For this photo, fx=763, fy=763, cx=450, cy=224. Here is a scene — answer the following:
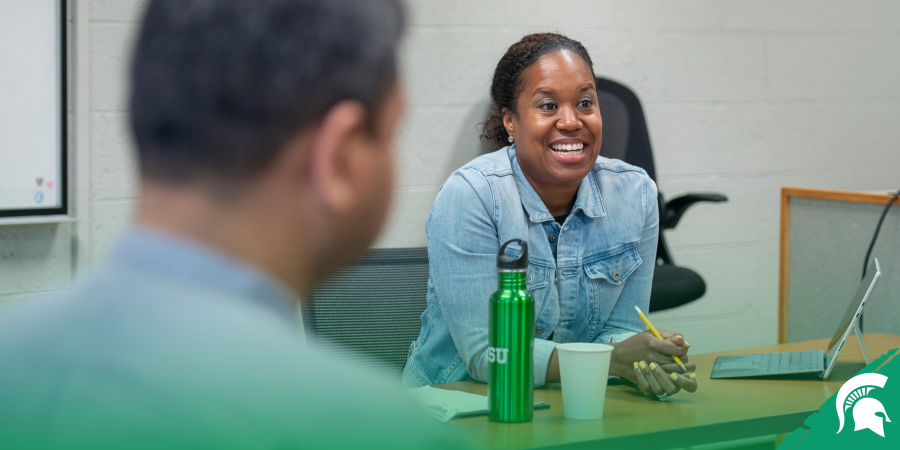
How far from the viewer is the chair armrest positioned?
2.26 meters

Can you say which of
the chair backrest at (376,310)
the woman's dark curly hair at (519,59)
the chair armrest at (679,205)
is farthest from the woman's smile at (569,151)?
the chair armrest at (679,205)

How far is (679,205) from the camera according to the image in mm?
2312

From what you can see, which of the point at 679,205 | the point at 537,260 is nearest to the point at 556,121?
the point at 537,260

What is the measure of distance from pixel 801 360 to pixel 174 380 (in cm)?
113

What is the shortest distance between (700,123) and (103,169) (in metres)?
1.92

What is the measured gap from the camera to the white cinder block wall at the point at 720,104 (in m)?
2.34

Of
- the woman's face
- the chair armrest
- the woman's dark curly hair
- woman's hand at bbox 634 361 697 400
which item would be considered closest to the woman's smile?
the woman's face

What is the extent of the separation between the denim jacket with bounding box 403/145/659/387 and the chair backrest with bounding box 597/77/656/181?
856 millimetres

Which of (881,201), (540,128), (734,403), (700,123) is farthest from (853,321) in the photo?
(700,123)

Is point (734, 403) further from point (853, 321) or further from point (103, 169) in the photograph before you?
point (103, 169)

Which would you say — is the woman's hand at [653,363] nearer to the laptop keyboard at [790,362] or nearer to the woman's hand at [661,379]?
the woman's hand at [661,379]

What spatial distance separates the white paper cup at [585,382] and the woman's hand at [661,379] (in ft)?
0.36

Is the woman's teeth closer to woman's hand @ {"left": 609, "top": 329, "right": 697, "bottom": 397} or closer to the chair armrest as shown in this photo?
woman's hand @ {"left": 609, "top": 329, "right": 697, "bottom": 397}

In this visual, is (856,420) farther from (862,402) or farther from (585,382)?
(585,382)
